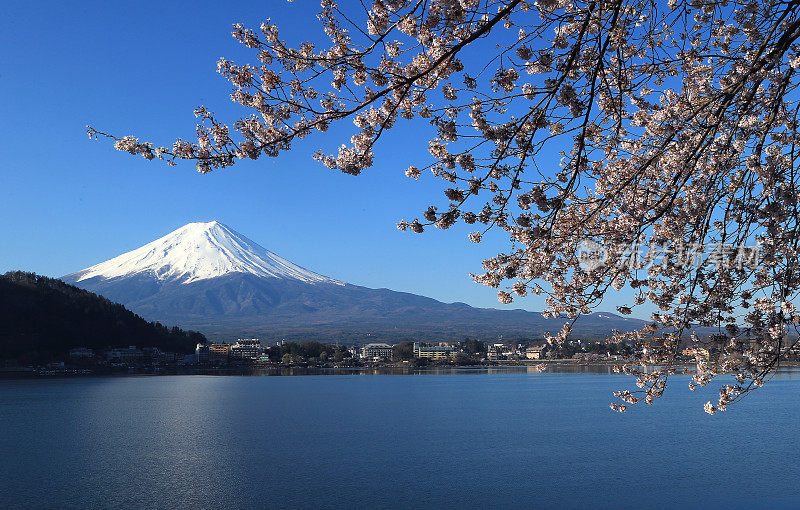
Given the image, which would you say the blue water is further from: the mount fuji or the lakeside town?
the mount fuji

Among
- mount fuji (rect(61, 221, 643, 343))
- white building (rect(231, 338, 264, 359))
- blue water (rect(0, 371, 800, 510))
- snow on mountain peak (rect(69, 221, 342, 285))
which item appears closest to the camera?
blue water (rect(0, 371, 800, 510))

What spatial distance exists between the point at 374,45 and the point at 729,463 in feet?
37.6

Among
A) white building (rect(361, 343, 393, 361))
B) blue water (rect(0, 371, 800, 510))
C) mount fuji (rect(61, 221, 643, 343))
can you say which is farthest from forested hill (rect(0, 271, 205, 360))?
mount fuji (rect(61, 221, 643, 343))

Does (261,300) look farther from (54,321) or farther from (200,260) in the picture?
(54,321)

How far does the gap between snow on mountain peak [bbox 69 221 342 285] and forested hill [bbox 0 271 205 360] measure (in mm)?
72293

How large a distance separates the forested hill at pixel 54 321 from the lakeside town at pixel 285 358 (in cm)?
94

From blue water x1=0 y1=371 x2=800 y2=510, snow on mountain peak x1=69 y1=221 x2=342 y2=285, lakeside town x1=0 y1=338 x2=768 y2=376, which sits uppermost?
snow on mountain peak x1=69 y1=221 x2=342 y2=285

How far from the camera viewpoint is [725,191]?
2879 millimetres

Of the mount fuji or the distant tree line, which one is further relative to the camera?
the mount fuji

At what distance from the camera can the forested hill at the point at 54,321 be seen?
40438mm

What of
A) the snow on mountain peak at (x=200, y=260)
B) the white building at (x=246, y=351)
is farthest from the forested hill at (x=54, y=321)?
the snow on mountain peak at (x=200, y=260)

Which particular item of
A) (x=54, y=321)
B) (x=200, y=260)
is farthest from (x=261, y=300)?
(x=54, y=321)

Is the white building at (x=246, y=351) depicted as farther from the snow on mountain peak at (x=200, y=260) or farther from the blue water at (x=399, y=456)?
the snow on mountain peak at (x=200, y=260)

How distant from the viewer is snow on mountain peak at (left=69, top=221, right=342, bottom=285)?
405ft
